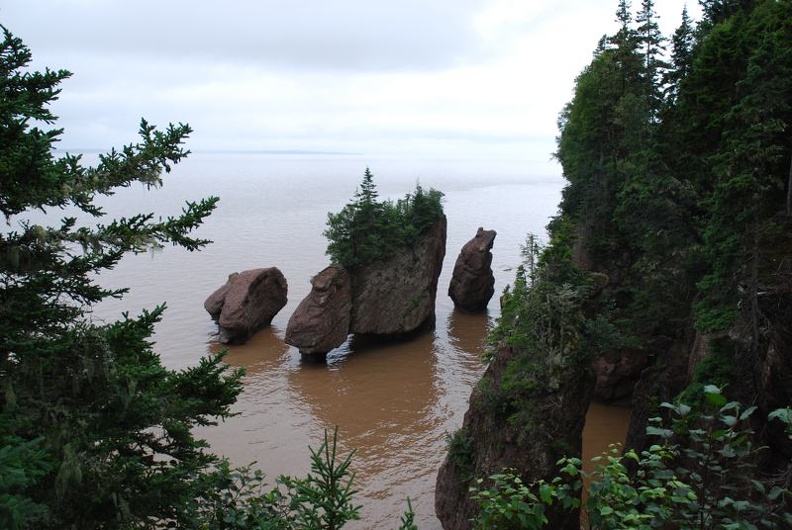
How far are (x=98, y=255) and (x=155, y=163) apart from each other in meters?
1.39

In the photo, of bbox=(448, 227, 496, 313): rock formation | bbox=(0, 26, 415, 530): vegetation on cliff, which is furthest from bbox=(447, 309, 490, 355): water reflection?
bbox=(0, 26, 415, 530): vegetation on cliff

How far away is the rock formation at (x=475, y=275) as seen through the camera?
34.4m

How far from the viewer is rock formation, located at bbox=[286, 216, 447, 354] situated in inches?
1046

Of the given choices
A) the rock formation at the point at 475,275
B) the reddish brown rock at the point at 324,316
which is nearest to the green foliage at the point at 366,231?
the reddish brown rock at the point at 324,316

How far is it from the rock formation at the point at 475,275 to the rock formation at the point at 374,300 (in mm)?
3036

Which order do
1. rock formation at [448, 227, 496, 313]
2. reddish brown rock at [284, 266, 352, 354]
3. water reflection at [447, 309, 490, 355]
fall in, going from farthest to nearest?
rock formation at [448, 227, 496, 313] < water reflection at [447, 309, 490, 355] < reddish brown rock at [284, 266, 352, 354]

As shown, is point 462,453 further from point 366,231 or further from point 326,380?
point 366,231

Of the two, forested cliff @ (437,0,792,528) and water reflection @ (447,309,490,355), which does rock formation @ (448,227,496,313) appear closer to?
water reflection @ (447,309,490,355)

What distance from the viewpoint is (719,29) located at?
15547 mm

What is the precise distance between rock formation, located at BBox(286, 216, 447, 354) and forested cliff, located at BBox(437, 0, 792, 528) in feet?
40.1

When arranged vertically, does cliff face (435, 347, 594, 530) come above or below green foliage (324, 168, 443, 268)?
below

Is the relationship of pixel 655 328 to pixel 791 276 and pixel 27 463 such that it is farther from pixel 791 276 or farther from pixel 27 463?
pixel 27 463

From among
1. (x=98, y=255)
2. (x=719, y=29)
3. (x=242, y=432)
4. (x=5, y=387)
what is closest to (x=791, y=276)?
(x=719, y=29)

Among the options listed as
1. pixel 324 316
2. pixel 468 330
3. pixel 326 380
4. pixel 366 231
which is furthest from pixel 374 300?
pixel 468 330
